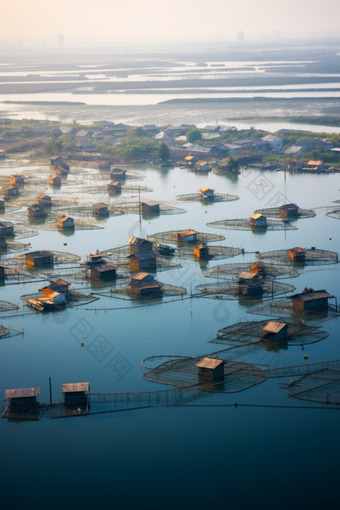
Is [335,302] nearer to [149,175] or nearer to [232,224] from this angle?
[232,224]

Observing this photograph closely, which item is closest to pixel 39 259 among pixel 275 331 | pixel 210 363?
pixel 275 331

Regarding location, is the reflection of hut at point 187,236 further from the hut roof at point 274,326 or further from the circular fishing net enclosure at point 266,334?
the hut roof at point 274,326

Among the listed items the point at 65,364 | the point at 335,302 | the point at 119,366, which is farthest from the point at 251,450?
the point at 335,302

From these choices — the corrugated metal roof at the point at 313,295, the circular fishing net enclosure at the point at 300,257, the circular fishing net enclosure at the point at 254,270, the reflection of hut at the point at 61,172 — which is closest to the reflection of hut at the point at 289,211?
the circular fishing net enclosure at the point at 300,257

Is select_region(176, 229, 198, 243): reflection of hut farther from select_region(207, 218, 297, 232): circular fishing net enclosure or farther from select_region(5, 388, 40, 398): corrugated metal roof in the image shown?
select_region(5, 388, 40, 398): corrugated metal roof

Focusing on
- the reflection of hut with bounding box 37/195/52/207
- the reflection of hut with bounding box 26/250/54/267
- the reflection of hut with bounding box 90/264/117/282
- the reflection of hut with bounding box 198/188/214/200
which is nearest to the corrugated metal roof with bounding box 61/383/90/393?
the reflection of hut with bounding box 90/264/117/282

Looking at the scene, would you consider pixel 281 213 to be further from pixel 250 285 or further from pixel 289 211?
pixel 250 285

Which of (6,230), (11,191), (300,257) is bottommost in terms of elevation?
(300,257)
